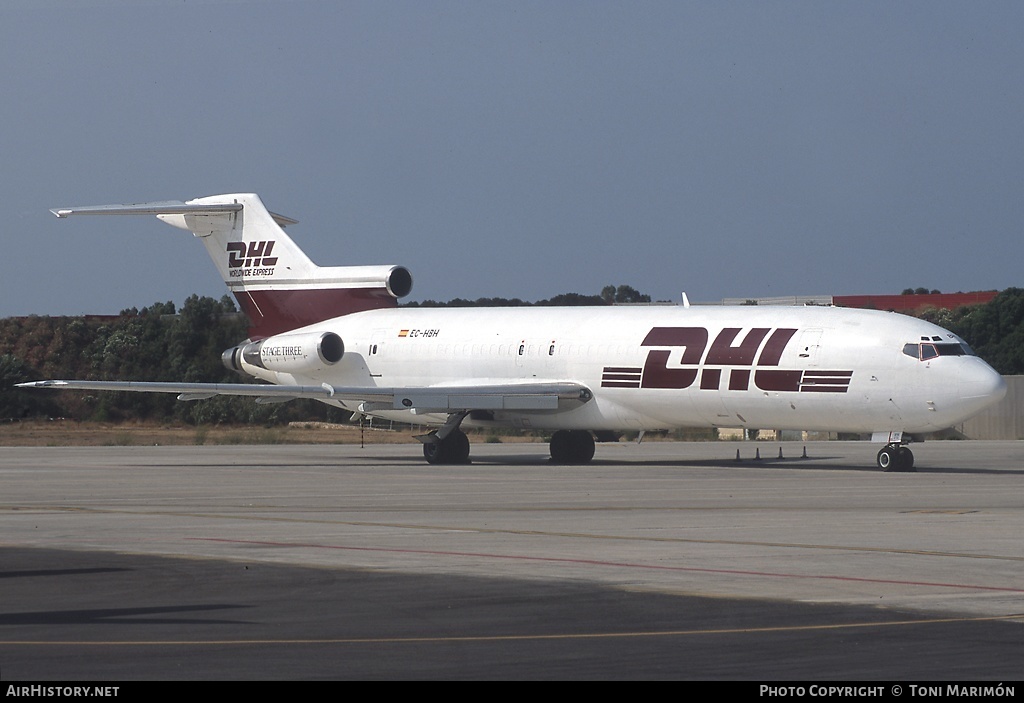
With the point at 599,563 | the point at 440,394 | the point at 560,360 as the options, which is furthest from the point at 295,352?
the point at 599,563

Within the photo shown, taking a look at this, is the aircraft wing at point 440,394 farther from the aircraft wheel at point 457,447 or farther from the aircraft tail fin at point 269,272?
the aircraft tail fin at point 269,272

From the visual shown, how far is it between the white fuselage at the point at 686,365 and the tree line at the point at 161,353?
2387 cm

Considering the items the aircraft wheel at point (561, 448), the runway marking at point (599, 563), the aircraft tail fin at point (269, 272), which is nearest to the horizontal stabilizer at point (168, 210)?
the aircraft tail fin at point (269, 272)

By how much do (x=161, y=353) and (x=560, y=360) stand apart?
150 feet

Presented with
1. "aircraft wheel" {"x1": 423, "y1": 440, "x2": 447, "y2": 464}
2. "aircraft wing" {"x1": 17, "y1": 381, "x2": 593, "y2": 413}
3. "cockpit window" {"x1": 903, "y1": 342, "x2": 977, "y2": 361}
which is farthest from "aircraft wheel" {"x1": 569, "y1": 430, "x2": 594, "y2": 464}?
"cockpit window" {"x1": 903, "y1": 342, "x2": 977, "y2": 361}

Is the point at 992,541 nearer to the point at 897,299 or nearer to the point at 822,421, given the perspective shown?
the point at 822,421

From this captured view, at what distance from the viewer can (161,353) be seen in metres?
78.6

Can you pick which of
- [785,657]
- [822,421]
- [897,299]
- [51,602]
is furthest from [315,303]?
[897,299]

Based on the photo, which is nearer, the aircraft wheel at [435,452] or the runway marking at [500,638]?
the runway marking at [500,638]

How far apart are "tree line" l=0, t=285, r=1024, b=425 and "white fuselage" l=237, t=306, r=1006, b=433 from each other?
23.9 metres

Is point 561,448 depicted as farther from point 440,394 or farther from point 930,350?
point 930,350

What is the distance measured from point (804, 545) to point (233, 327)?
6159cm

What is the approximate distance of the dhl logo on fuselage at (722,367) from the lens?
3225 centimetres

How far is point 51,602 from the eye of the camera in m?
12.1
